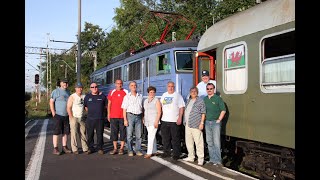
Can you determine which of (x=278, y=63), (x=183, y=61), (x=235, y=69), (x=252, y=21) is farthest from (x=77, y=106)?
(x=278, y=63)

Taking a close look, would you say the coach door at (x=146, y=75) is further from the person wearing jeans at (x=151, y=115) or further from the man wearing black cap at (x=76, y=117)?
the person wearing jeans at (x=151, y=115)

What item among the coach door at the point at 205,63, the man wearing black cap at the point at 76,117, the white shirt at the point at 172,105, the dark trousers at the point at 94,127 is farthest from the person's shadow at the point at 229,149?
the man wearing black cap at the point at 76,117

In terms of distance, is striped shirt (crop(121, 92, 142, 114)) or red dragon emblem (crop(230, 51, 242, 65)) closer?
red dragon emblem (crop(230, 51, 242, 65))

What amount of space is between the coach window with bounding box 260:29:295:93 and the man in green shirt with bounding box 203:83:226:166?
1.33 metres

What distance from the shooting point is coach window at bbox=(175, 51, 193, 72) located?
11.8 m

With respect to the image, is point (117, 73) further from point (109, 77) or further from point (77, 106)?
point (77, 106)

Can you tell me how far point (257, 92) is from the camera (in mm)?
7164

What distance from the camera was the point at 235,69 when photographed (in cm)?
802

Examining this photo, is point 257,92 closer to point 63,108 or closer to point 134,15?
point 63,108

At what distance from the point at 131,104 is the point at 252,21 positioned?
356 centimetres

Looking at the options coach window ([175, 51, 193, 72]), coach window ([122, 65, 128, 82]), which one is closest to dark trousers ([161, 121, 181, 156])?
coach window ([175, 51, 193, 72])

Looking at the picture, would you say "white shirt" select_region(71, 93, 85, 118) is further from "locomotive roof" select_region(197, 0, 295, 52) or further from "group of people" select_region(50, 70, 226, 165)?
"locomotive roof" select_region(197, 0, 295, 52)
